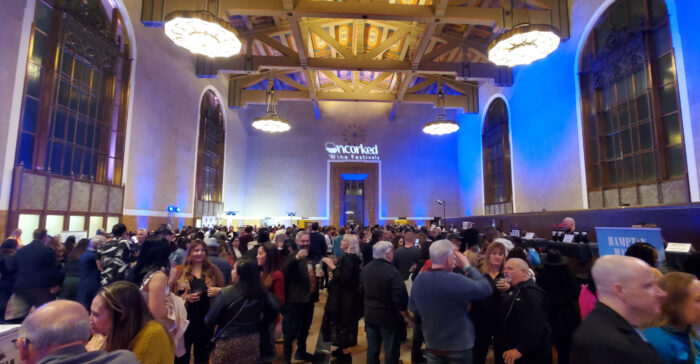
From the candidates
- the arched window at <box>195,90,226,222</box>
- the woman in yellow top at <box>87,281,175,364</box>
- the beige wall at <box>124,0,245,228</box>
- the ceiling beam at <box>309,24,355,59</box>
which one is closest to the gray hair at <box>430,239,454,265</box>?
the woman in yellow top at <box>87,281,175,364</box>

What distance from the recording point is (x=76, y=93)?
7648 mm

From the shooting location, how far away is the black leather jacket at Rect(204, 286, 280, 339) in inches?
88.8

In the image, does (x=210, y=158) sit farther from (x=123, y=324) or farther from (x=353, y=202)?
(x=123, y=324)

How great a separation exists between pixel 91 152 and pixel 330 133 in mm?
12518

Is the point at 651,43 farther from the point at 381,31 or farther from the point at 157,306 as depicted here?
the point at 157,306

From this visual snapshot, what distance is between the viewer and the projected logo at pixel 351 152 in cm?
1927

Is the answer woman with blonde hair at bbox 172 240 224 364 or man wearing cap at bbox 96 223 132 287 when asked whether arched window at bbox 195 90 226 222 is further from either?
woman with blonde hair at bbox 172 240 224 364

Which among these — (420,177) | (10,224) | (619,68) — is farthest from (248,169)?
(619,68)

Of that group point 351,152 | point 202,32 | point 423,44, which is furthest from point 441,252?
point 351,152

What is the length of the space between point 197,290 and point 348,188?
1690 centimetres

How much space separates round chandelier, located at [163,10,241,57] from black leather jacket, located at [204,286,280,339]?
21.2ft

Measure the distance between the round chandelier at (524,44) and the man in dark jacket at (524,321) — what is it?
260 inches

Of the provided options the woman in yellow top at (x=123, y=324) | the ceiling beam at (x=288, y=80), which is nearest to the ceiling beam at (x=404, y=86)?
the ceiling beam at (x=288, y=80)

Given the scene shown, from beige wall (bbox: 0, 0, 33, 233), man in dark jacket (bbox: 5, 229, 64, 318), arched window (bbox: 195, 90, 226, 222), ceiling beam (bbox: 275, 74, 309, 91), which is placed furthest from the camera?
ceiling beam (bbox: 275, 74, 309, 91)
